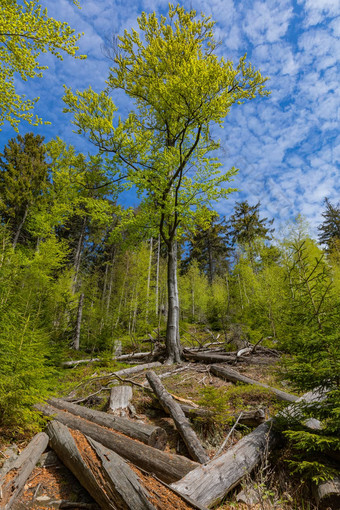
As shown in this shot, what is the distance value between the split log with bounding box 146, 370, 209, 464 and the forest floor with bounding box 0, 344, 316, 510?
0.25 metres

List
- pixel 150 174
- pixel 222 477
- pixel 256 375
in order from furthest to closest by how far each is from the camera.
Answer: pixel 150 174
pixel 256 375
pixel 222 477

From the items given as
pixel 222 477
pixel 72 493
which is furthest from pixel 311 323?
pixel 72 493

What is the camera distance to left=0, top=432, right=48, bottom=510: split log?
2.46m

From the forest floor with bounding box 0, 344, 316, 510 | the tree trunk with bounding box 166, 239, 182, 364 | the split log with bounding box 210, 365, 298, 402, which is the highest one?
the tree trunk with bounding box 166, 239, 182, 364

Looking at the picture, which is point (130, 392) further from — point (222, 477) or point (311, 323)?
point (311, 323)

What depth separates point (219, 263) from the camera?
36.9 m

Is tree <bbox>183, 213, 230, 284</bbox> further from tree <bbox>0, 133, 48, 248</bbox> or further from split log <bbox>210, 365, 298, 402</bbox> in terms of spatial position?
split log <bbox>210, 365, 298, 402</bbox>

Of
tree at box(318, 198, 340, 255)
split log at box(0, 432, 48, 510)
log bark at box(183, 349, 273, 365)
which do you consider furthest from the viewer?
tree at box(318, 198, 340, 255)

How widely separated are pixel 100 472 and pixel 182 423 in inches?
71.2

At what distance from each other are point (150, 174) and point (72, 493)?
849cm

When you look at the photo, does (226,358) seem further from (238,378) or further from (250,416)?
(250,416)

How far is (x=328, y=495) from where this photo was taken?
237 cm

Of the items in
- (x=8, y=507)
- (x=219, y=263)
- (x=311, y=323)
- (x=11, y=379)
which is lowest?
(x=8, y=507)

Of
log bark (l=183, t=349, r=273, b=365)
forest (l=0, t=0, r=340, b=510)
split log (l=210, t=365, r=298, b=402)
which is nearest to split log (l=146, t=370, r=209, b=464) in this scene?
forest (l=0, t=0, r=340, b=510)
